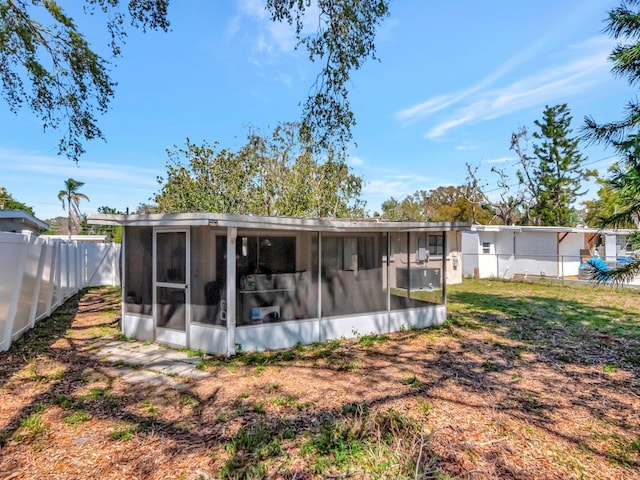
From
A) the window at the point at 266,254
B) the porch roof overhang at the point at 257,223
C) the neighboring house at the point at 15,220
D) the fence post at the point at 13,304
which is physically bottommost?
the fence post at the point at 13,304

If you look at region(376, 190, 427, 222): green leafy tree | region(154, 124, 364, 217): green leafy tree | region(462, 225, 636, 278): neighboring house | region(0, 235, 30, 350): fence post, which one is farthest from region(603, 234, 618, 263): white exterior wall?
region(0, 235, 30, 350): fence post

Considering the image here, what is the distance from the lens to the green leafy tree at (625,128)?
3.68 metres

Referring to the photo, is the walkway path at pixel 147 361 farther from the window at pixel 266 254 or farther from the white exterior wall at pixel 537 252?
the white exterior wall at pixel 537 252

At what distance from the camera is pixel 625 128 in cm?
387

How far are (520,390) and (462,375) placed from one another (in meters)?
0.73

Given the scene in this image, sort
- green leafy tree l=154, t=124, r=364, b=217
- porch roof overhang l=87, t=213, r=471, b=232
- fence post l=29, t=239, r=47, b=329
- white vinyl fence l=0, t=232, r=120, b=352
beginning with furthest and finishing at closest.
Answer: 1. green leafy tree l=154, t=124, r=364, b=217
2. fence post l=29, t=239, r=47, b=329
3. white vinyl fence l=0, t=232, r=120, b=352
4. porch roof overhang l=87, t=213, r=471, b=232

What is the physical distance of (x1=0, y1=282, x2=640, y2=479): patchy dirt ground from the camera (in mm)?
2992

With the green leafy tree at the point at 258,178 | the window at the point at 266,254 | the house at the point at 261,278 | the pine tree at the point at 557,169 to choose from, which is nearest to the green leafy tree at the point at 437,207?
the pine tree at the point at 557,169

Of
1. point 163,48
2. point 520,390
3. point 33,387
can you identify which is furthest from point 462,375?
point 163,48

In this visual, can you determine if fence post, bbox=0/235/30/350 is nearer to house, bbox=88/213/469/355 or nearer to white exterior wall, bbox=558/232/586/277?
house, bbox=88/213/469/355

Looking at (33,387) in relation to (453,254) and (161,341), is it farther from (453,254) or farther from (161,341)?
(453,254)

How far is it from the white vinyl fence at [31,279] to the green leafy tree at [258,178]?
629cm

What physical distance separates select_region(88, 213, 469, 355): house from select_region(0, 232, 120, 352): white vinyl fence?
4.26 ft

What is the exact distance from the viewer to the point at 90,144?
8.21 meters
